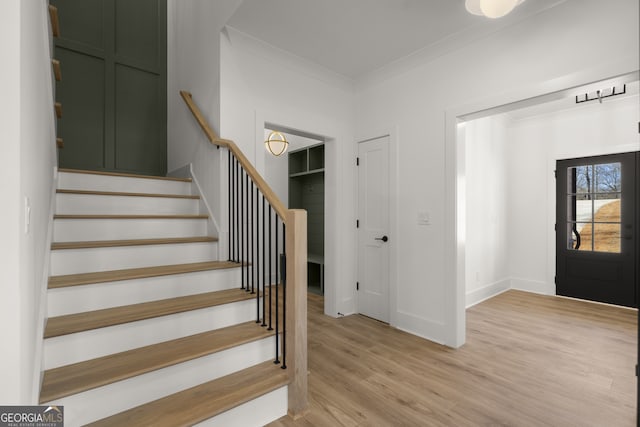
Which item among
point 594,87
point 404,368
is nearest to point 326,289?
point 404,368

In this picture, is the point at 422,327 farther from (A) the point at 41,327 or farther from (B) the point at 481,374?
(A) the point at 41,327

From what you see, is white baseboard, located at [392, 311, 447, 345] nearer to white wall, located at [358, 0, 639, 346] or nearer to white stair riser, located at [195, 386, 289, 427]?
white wall, located at [358, 0, 639, 346]

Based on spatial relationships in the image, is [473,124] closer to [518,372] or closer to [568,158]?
[568,158]

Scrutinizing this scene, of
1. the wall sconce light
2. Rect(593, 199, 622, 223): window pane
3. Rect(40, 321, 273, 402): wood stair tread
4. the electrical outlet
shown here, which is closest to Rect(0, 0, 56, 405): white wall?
the electrical outlet

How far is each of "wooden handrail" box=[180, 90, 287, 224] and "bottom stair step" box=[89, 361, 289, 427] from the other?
93 centimetres

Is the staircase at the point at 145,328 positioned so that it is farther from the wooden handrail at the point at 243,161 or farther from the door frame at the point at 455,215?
the door frame at the point at 455,215

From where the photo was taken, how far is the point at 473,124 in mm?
4246

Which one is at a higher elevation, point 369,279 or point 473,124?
point 473,124

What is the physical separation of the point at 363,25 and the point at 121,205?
2615mm

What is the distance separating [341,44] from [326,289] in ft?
8.70

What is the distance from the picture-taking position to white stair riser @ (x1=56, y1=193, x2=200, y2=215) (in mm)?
2400

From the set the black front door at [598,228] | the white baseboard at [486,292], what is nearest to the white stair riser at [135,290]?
the white baseboard at [486,292]

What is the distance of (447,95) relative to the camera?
2879 mm

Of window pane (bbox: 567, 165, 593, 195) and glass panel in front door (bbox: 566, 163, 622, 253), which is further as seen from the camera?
window pane (bbox: 567, 165, 593, 195)
